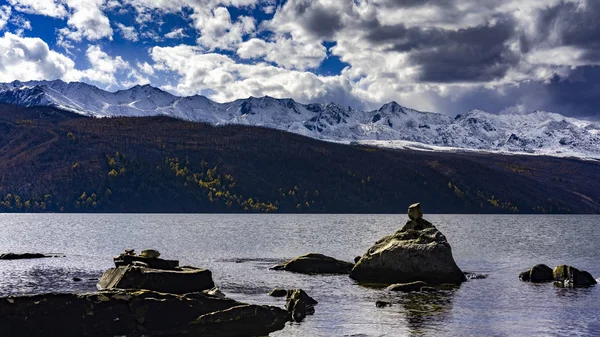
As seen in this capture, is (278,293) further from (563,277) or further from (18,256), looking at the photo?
(18,256)

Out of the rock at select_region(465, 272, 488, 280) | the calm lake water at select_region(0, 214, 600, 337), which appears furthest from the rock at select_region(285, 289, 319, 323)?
the rock at select_region(465, 272, 488, 280)

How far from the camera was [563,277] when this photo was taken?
60969 mm

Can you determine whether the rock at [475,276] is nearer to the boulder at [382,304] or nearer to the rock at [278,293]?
the boulder at [382,304]

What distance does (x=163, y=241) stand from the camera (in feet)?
411

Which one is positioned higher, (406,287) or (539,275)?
(539,275)

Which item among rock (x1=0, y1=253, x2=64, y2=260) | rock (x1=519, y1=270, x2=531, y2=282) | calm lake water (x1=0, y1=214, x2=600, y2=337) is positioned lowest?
rock (x1=0, y1=253, x2=64, y2=260)

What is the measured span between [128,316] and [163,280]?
876 centimetres

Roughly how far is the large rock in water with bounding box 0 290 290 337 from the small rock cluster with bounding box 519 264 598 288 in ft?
116

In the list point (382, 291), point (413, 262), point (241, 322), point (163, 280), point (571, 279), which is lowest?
point (382, 291)

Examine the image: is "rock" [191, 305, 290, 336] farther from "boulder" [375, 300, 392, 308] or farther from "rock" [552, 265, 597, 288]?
"rock" [552, 265, 597, 288]

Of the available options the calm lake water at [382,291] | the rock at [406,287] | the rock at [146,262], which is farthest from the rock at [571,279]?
the rock at [146,262]

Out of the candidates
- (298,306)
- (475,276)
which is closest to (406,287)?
(475,276)

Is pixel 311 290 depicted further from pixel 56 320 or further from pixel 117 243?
pixel 117 243

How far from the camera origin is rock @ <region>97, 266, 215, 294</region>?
41.0 metres
